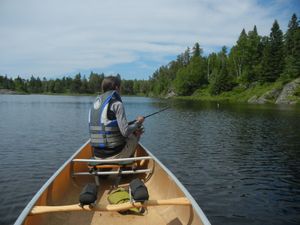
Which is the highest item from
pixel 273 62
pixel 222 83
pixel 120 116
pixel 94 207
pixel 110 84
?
pixel 273 62

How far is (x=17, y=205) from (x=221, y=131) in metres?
19.1

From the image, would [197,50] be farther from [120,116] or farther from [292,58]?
[120,116]

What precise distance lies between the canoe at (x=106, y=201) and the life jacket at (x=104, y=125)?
457mm

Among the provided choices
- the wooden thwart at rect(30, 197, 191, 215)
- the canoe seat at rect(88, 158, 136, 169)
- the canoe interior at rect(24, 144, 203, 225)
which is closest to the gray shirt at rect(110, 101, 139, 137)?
the canoe seat at rect(88, 158, 136, 169)

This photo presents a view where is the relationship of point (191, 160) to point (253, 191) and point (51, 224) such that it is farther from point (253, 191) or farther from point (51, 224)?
point (51, 224)

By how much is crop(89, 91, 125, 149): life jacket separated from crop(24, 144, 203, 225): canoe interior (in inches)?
44.5

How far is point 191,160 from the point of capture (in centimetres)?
1569

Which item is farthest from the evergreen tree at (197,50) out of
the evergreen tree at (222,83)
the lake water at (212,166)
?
the lake water at (212,166)

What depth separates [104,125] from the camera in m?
7.40

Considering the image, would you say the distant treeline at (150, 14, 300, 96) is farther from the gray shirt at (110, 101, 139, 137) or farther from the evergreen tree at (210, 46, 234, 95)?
the gray shirt at (110, 101, 139, 137)

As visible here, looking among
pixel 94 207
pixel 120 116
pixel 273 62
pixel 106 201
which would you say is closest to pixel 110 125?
pixel 120 116

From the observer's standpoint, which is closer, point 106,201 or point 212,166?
point 106,201

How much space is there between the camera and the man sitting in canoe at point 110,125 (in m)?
7.32

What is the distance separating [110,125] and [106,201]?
1756mm
